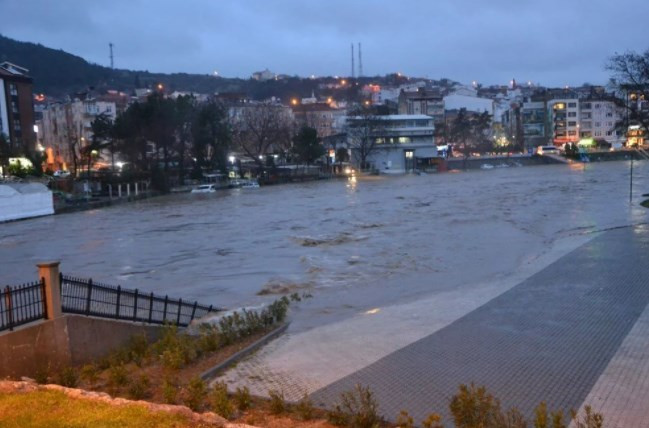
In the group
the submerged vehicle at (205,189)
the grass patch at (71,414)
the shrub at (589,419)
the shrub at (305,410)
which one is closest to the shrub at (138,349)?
the grass patch at (71,414)

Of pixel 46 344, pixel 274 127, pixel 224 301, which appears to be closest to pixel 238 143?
pixel 274 127

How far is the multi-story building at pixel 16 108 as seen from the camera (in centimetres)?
6875

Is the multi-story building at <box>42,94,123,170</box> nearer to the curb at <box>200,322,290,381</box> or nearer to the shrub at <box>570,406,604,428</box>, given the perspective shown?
the curb at <box>200,322,290,381</box>

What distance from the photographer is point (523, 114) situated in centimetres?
13162

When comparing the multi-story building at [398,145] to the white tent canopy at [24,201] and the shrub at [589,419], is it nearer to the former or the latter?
the white tent canopy at [24,201]

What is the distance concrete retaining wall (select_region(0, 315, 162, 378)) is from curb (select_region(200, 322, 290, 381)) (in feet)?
6.48

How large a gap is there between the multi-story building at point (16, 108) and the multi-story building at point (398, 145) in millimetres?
43091

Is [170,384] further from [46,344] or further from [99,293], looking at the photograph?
[99,293]

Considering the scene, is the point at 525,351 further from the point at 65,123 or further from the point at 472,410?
the point at 65,123

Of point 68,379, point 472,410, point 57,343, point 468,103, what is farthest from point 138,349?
point 468,103

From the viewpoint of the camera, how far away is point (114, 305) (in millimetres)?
10578

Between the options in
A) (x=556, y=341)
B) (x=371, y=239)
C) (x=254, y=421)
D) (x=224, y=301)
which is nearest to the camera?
(x=254, y=421)

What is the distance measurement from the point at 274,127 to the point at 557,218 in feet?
206

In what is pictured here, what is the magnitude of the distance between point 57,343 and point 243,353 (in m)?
2.55
